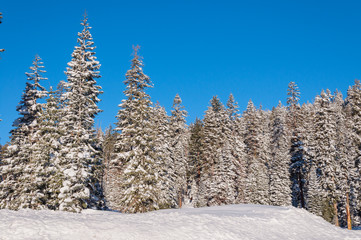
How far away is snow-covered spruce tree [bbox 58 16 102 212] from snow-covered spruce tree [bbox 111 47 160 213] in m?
3.04

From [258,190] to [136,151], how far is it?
31.5 m

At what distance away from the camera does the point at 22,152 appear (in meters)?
29.0

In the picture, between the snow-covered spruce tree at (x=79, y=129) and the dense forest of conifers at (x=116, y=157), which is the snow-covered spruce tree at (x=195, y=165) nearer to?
the dense forest of conifers at (x=116, y=157)

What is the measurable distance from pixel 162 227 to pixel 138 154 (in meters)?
13.9

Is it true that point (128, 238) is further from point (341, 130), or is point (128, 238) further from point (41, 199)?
point (341, 130)

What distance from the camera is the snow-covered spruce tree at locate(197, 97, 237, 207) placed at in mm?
45906

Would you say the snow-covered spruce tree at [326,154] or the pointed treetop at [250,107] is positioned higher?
the pointed treetop at [250,107]

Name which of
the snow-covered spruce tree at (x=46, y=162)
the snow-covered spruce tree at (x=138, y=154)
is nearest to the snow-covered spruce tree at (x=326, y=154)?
the snow-covered spruce tree at (x=138, y=154)

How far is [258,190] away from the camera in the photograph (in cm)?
5247

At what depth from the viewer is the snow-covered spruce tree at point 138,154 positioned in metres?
26.7

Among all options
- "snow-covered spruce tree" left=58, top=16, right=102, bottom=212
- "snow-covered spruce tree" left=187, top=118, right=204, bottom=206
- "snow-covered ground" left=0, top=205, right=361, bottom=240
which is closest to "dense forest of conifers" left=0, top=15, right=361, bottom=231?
"snow-covered spruce tree" left=58, top=16, right=102, bottom=212

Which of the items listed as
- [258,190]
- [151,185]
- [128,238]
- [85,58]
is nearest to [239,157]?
[258,190]

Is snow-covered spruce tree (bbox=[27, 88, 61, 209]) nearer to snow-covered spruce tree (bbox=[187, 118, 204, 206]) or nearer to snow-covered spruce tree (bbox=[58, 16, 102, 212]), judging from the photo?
snow-covered spruce tree (bbox=[58, 16, 102, 212])

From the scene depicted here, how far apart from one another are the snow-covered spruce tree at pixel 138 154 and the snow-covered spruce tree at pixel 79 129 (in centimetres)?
304
